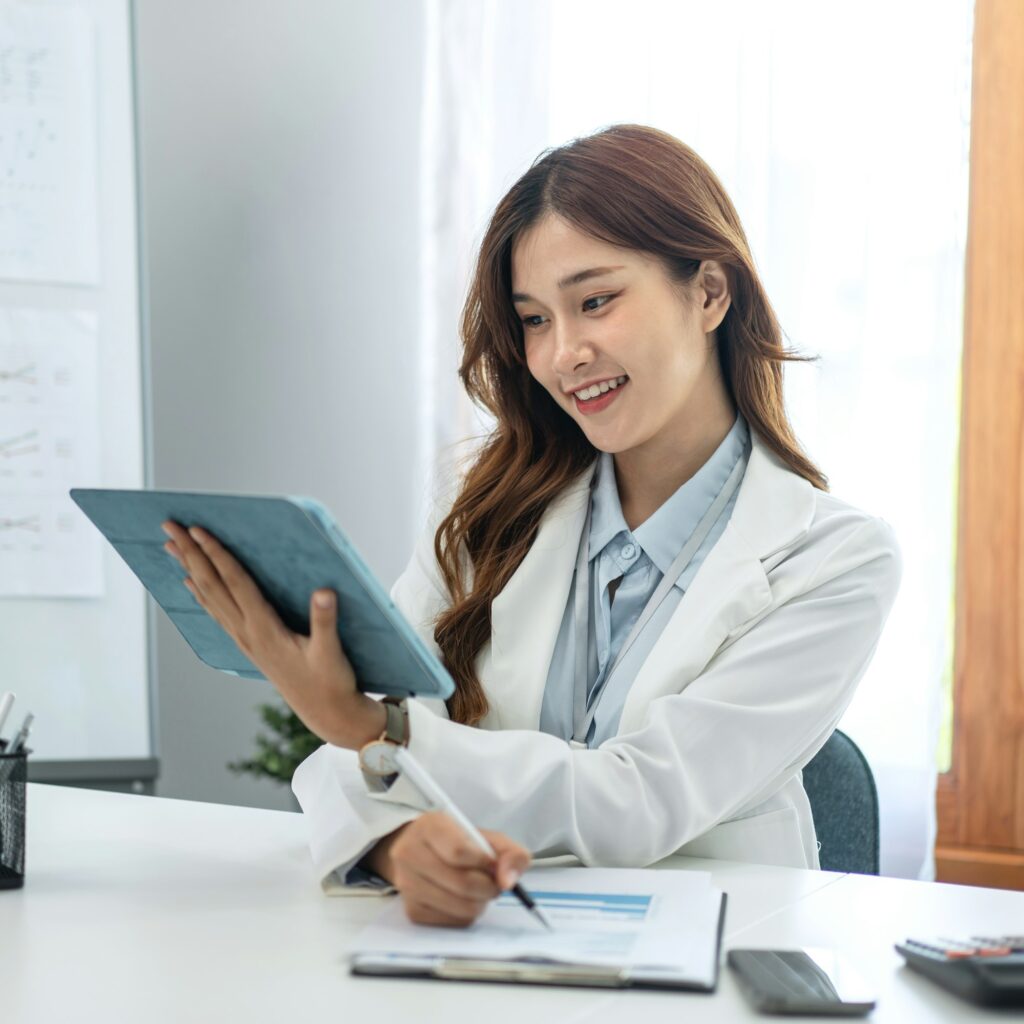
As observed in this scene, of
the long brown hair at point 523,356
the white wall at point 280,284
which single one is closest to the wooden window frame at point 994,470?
the long brown hair at point 523,356

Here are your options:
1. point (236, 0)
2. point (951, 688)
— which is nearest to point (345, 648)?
point (951, 688)

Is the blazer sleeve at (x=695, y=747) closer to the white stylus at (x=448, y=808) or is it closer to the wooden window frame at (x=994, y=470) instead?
the white stylus at (x=448, y=808)

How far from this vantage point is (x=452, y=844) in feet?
3.23

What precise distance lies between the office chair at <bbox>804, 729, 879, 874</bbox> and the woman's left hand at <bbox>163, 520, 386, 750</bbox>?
674 millimetres

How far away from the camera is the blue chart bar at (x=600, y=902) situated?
1.02 m

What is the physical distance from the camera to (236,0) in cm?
313

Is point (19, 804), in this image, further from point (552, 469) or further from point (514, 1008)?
point (552, 469)

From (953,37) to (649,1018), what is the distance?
213cm

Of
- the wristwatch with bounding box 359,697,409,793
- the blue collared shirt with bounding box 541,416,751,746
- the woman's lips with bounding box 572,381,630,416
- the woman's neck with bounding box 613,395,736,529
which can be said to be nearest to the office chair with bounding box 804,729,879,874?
the blue collared shirt with bounding box 541,416,751,746

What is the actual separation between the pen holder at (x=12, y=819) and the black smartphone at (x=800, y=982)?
0.64 m

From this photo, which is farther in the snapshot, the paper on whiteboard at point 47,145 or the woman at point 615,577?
the paper on whiteboard at point 47,145

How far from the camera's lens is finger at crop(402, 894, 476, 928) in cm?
98

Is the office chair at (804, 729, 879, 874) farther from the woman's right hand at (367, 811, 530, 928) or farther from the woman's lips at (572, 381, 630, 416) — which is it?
the woman's right hand at (367, 811, 530, 928)

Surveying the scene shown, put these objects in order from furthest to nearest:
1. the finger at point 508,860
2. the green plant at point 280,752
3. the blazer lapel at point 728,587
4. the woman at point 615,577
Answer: the green plant at point 280,752 → the blazer lapel at point 728,587 → the woman at point 615,577 → the finger at point 508,860
